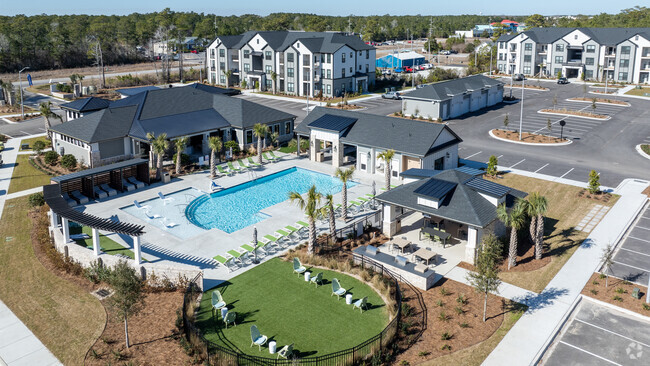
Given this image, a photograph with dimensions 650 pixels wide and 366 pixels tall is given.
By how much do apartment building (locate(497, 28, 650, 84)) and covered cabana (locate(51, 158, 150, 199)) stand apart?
82.6m

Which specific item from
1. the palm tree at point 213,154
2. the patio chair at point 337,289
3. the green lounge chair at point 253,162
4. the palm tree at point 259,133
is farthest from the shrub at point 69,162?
the patio chair at point 337,289

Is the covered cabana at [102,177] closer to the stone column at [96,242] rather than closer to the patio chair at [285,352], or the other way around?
the stone column at [96,242]

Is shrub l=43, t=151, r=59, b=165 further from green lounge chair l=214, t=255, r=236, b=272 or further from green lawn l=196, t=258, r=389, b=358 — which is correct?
green lawn l=196, t=258, r=389, b=358

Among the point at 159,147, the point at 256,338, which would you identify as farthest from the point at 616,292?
the point at 159,147

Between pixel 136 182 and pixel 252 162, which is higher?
pixel 252 162

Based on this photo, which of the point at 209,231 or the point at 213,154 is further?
the point at 213,154

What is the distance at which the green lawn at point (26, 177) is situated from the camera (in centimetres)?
4353

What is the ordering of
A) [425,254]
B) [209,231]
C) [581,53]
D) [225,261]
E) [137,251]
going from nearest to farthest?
[137,251], [425,254], [225,261], [209,231], [581,53]

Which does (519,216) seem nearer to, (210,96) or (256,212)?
(256,212)

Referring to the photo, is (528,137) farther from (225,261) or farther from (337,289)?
(225,261)

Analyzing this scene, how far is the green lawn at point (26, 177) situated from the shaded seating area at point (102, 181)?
234 inches

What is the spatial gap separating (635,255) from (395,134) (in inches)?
790

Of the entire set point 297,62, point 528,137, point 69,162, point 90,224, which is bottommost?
point 90,224

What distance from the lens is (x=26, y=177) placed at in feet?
151
